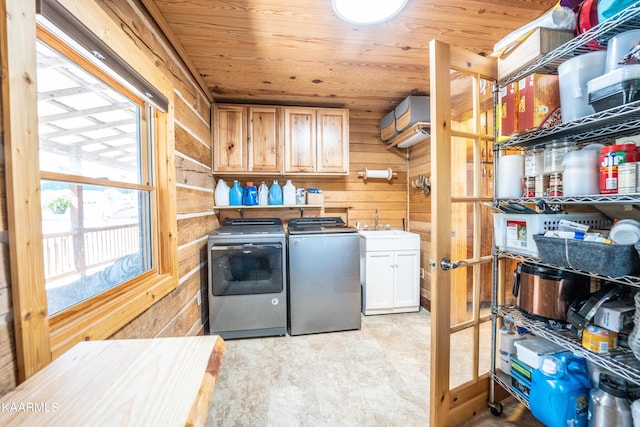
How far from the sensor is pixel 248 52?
1.96 metres

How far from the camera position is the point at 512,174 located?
141 cm

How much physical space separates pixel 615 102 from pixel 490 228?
2.39 feet

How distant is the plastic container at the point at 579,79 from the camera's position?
1.07 m

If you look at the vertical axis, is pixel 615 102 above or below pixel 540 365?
above

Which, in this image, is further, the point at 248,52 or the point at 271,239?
the point at 271,239

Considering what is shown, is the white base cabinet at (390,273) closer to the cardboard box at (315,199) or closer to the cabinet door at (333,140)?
the cardboard box at (315,199)

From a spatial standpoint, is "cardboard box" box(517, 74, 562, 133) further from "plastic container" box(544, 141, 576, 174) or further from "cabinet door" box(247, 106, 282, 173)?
"cabinet door" box(247, 106, 282, 173)

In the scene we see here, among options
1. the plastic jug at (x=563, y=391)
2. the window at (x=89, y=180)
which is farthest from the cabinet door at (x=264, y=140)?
the plastic jug at (x=563, y=391)

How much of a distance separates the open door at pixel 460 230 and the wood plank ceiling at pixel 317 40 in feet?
1.50

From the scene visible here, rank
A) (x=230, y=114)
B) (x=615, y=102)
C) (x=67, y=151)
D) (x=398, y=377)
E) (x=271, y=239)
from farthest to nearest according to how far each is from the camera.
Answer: (x=230, y=114) → (x=271, y=239) → (x=398, y=377) → (x=67, y=151) → (x=615, y=102)

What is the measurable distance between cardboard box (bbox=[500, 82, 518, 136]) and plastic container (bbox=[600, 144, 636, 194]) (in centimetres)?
40

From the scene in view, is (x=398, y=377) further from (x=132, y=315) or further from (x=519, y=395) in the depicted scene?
(x=132, y=315)

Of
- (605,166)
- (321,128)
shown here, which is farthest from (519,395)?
(321,128)

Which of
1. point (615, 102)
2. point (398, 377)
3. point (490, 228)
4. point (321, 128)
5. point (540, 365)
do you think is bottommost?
point (398, 377)
